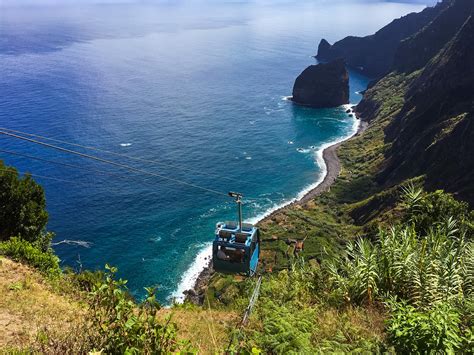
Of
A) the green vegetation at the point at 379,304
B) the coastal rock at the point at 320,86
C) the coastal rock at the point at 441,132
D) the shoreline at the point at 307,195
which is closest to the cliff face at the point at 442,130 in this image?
the coastal rock at the point at 441,132

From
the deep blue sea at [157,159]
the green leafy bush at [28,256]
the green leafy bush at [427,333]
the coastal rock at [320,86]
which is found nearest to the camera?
the green leafy bush at [427,333]

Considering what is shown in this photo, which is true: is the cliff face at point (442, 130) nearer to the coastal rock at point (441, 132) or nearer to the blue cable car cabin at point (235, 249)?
the coastal rock at point (441, 132)

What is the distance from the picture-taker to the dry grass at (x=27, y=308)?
45.9 ft

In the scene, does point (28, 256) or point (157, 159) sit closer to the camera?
point (28, 256)

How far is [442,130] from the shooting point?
105875mm

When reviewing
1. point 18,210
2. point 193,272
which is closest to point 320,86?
point 193,272

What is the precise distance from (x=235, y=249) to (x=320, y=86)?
576 feet

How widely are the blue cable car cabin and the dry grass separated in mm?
12030

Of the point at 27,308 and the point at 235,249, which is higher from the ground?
the point at 27,308

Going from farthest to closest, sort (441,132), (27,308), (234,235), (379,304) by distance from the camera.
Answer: (441,132) < (234,235) < (27,308) < (379,304)

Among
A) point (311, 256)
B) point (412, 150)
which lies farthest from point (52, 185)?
point (412, 150)

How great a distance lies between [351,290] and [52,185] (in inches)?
4001

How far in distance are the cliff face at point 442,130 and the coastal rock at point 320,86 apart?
164 ft

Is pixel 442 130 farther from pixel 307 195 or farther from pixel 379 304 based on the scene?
pixel 379 304
